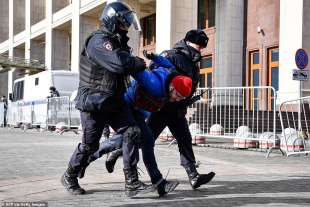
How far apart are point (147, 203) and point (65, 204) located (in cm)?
72

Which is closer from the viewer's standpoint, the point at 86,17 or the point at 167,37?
the point at 167,37

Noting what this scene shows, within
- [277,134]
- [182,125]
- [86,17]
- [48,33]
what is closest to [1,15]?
[48,33]

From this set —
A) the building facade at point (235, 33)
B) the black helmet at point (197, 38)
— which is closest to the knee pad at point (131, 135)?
the black helmet at point (197, 38)

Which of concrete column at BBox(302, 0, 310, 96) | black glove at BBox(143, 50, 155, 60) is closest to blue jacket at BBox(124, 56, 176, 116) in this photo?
black glove at BBox(143, 50, 155, 60)

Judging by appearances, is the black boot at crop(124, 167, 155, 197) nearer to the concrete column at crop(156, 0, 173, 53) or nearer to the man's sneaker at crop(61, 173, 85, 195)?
the man's sneaker at crop(61, 173, 85, 195)

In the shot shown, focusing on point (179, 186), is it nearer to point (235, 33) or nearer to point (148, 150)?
point (148, 150)

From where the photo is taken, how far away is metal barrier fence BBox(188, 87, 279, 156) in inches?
442

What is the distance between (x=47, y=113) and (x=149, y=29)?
13.3 m

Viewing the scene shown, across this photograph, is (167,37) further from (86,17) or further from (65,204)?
(65,204)

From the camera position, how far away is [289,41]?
17188 millimetres

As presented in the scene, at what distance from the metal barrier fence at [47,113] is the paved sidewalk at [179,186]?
1035cm

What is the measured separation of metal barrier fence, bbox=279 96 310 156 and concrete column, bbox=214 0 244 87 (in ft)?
38.0

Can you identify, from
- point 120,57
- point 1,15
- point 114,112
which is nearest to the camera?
point 120,57

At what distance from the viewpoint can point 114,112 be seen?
4.93 meters
